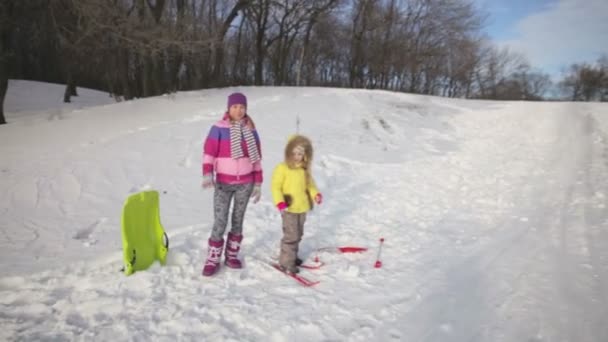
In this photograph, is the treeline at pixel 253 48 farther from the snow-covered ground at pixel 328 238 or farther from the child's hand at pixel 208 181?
the child's hand at pixel 208 181

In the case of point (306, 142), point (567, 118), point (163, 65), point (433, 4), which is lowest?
point (306, 142)

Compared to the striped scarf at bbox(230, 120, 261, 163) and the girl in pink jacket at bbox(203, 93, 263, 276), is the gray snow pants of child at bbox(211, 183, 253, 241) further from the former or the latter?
the striped scarf at bbox(230, 120, 261, 163)

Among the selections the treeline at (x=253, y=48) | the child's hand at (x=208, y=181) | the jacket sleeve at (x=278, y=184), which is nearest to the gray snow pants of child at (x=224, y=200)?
the child's hand at (x=208, y=181)

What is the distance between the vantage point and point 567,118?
12.7m

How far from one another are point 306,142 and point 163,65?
13.2 m

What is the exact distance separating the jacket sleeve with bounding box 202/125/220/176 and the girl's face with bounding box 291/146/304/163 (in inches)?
31.5

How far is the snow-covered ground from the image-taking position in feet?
9.12

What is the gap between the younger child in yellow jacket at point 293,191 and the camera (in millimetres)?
3512

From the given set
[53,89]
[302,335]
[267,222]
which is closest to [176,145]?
[267,222]

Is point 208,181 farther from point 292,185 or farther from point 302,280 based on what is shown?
point 302,280

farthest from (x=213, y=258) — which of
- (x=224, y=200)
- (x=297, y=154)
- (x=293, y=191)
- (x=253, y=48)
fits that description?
(x=253, y=48)

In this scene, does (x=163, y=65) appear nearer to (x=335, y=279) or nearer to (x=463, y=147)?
(x=463, y=147)

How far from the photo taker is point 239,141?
11.0ft

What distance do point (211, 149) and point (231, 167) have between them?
0.89 feet
